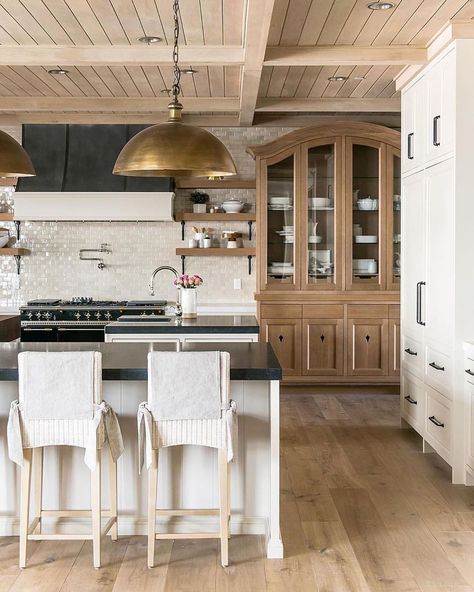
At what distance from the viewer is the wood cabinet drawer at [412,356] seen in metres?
5.77

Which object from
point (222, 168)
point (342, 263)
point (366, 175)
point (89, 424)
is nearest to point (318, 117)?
point (366, 175)

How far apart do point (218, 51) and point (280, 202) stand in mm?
2694

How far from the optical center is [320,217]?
26.0 feet

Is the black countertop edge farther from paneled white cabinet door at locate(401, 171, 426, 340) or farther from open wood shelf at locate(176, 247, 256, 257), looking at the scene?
open wood shelf at locate(176, 247, 256, 257)

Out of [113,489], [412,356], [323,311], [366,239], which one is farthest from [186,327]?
[366,239]

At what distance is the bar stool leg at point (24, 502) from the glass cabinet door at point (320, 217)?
15.0ft

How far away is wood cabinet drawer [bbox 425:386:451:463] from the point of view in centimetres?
507

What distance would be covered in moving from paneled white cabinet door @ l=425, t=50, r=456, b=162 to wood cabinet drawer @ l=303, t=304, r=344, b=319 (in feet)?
8.42

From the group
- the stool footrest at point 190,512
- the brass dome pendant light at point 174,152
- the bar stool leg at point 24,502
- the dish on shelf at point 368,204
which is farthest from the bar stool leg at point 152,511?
the dish on shelf at point 368,204

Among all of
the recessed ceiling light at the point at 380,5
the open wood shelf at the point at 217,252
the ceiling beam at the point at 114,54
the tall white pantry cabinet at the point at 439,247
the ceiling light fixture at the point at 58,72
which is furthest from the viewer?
the open wood shelf at the point at 217,252

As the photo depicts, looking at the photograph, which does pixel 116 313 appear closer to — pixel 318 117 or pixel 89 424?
pixel 318 117

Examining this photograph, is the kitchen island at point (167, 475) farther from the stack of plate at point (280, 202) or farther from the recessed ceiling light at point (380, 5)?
the stack of plate at point (280, 202)

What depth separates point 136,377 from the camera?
12.3ft

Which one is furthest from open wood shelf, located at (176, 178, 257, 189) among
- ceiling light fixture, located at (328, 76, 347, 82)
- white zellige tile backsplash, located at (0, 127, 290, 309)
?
ceiling light fixture, located at (328, 76, 347, 82)
